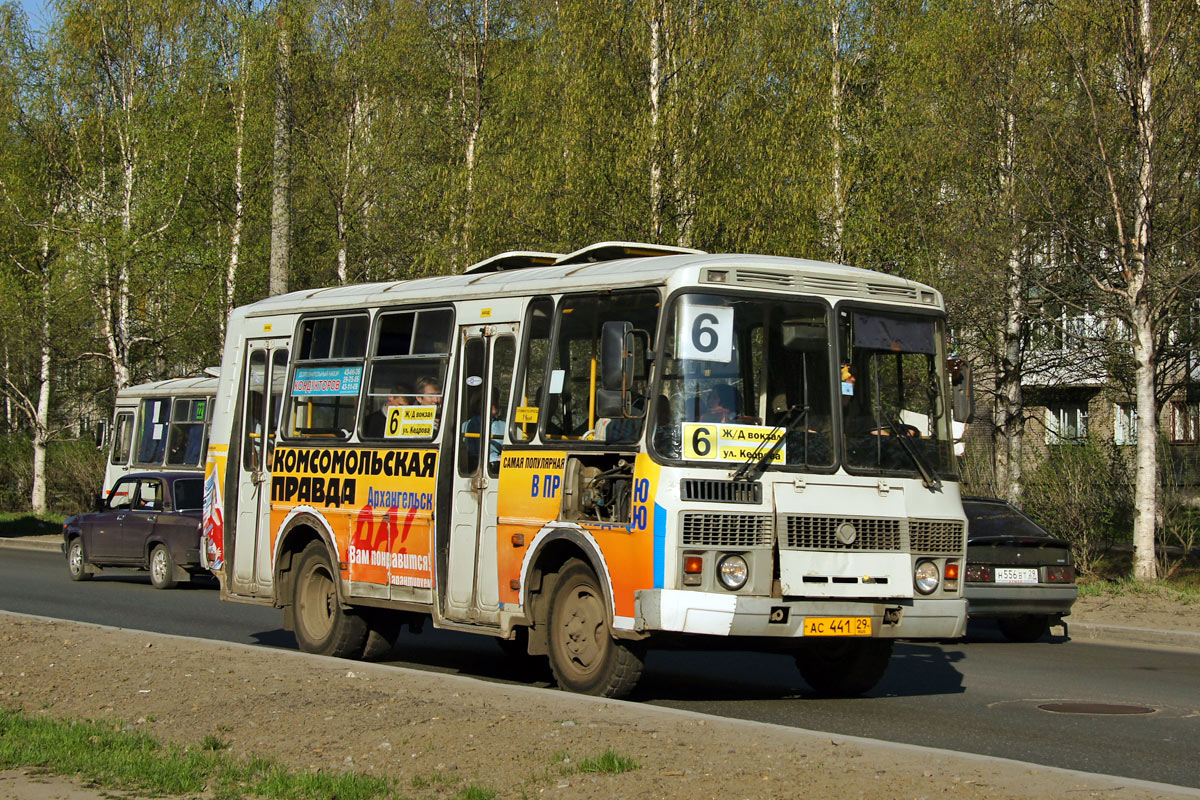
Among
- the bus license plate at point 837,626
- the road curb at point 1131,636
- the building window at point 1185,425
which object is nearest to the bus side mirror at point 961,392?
the bus license plate at point 837,626

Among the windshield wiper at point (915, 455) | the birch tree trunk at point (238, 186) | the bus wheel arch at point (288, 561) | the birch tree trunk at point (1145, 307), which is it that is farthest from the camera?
the birch tree trunk at point (238, 186)

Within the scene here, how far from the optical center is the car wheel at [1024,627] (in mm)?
16438

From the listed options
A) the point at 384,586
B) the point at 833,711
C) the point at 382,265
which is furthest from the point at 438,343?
the point at 382,265

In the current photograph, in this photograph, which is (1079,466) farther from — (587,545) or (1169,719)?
(587,545)

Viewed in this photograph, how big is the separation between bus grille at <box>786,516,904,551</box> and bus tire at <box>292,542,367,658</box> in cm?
490

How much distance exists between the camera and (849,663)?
1181 centimetres

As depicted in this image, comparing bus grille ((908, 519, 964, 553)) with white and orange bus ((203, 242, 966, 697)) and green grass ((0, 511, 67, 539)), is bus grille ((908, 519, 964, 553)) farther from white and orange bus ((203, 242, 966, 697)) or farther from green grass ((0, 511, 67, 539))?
green grass ((0, 511, 67, 539))

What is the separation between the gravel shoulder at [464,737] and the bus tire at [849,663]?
2757mm

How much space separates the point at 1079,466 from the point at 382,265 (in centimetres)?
2092

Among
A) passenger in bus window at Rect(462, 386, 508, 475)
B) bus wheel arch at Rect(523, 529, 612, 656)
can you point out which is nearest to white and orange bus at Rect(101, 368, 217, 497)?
passenger in bus window at Rect(462, 386, 508, 475)

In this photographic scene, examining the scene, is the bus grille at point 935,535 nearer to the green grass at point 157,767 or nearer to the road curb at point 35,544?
the green grass at point 157,767

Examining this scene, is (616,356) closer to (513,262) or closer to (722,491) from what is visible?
(722,491)

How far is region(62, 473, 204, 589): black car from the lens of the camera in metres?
22.5

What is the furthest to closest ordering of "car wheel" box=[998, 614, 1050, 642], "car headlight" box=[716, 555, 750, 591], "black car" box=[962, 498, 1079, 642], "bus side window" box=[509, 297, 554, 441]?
"car wheel" box=[998, 614, 1050, 642] → "black car" box=[962, 498, 1079, 642] → "bus side window" box=[509, 297, 554, 441] → "car headlight" box=[716, 555, 750, 591]
